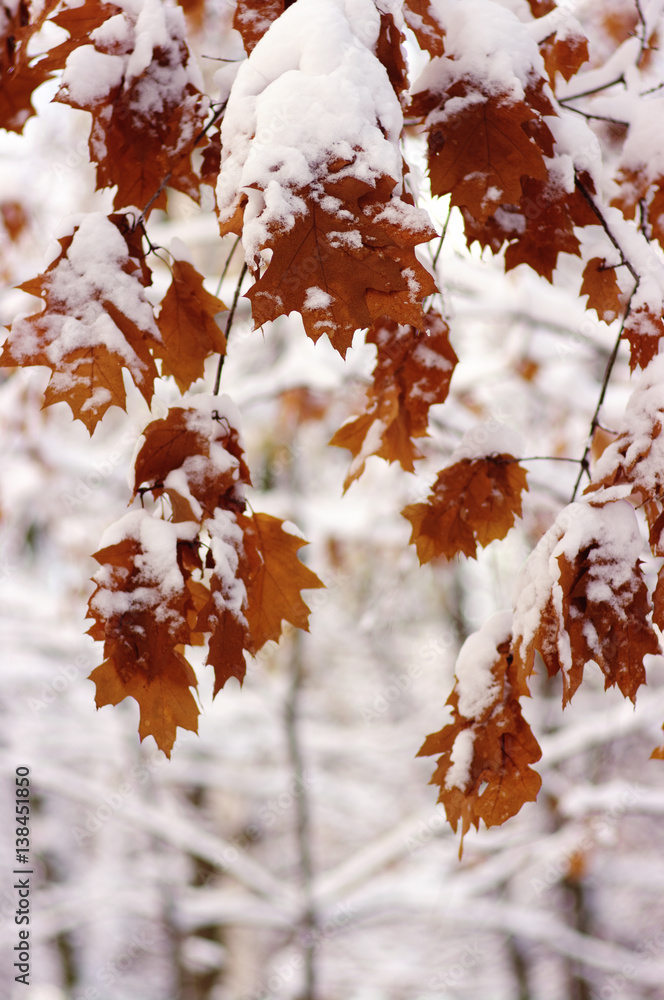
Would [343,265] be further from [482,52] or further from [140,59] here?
[140,59]

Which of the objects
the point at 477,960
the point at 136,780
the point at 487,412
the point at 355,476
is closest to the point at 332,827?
the point at 477,960

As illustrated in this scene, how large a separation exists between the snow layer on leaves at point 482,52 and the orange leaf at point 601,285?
14.6 inches

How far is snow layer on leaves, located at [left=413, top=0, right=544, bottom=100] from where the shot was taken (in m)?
0.87

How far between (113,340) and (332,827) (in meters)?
8.20

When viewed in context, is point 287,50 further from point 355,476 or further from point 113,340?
point 355,476

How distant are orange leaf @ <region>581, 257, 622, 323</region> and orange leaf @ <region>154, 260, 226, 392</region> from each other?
0.64 m

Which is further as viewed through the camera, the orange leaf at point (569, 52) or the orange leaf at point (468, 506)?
the orange leaf at point (468, 506)

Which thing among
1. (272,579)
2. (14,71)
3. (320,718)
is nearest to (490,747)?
(272,579)

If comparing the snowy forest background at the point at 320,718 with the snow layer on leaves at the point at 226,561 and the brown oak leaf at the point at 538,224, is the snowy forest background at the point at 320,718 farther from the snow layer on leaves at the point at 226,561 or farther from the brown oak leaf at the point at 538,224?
the snow layer on leaves at the point at 226,561

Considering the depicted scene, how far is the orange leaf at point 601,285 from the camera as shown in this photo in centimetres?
119

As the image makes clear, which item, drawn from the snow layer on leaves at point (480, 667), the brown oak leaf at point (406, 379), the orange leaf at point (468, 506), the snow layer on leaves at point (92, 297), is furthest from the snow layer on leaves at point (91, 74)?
the snow layer on leaves at point (480, 667)

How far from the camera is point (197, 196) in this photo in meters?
1.15

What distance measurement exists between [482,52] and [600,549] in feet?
2.16

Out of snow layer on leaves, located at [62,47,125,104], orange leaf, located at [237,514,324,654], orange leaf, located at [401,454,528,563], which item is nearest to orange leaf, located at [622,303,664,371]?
orange leaf, located at [401,454,528,563]
